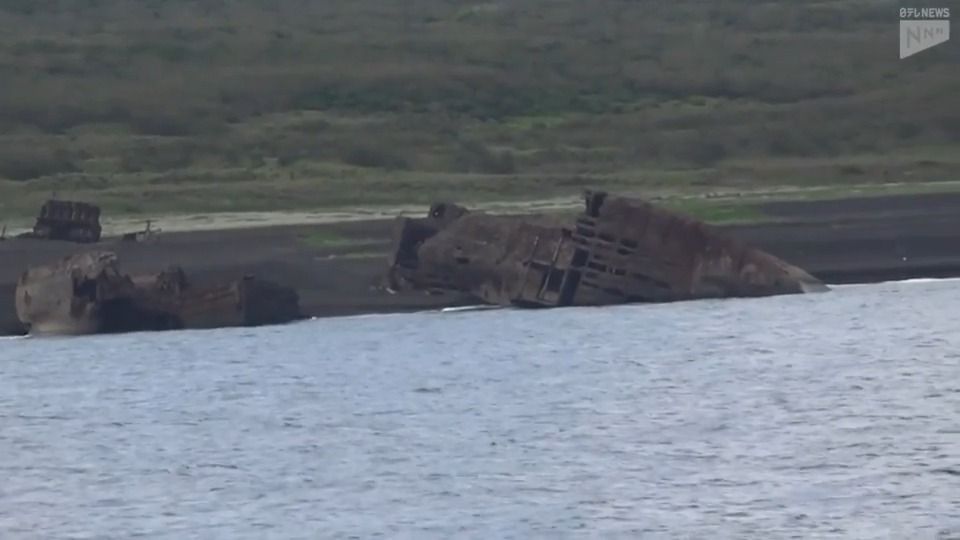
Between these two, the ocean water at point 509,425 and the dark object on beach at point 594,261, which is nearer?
the ocean water at point 509,425

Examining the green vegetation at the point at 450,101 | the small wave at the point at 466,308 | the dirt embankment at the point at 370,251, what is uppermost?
the green vegetation at the point at 450,101

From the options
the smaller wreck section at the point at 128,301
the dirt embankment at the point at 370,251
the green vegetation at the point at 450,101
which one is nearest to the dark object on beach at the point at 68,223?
the dirt embankment at the point at 370,251

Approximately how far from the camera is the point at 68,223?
46312mm

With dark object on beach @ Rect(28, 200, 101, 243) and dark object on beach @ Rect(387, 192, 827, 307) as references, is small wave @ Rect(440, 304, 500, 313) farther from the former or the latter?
dark object on beach @ Rect(28, 200, 101, 243)

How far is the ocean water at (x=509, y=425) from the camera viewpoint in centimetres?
2247

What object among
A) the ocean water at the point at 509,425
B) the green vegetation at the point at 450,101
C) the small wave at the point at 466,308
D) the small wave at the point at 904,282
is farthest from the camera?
the green vegetation at the point at 450,101

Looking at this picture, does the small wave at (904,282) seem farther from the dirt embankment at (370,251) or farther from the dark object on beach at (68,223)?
the dark object on beach at (68,223)

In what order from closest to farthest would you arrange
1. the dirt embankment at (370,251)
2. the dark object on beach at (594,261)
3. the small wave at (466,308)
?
the dark object on beach at (594,261)
the small wave at (466,308)
the dirt embankment at (370,251)

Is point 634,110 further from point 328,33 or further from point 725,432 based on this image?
point 725,432

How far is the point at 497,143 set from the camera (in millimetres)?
65250

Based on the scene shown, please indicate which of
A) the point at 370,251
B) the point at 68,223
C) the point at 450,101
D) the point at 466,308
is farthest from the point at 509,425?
the point at 450,101

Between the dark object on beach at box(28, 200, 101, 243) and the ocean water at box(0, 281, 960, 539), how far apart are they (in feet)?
28.0

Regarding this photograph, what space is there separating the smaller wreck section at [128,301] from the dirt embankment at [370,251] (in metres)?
1.14

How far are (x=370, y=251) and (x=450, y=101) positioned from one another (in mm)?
28002
